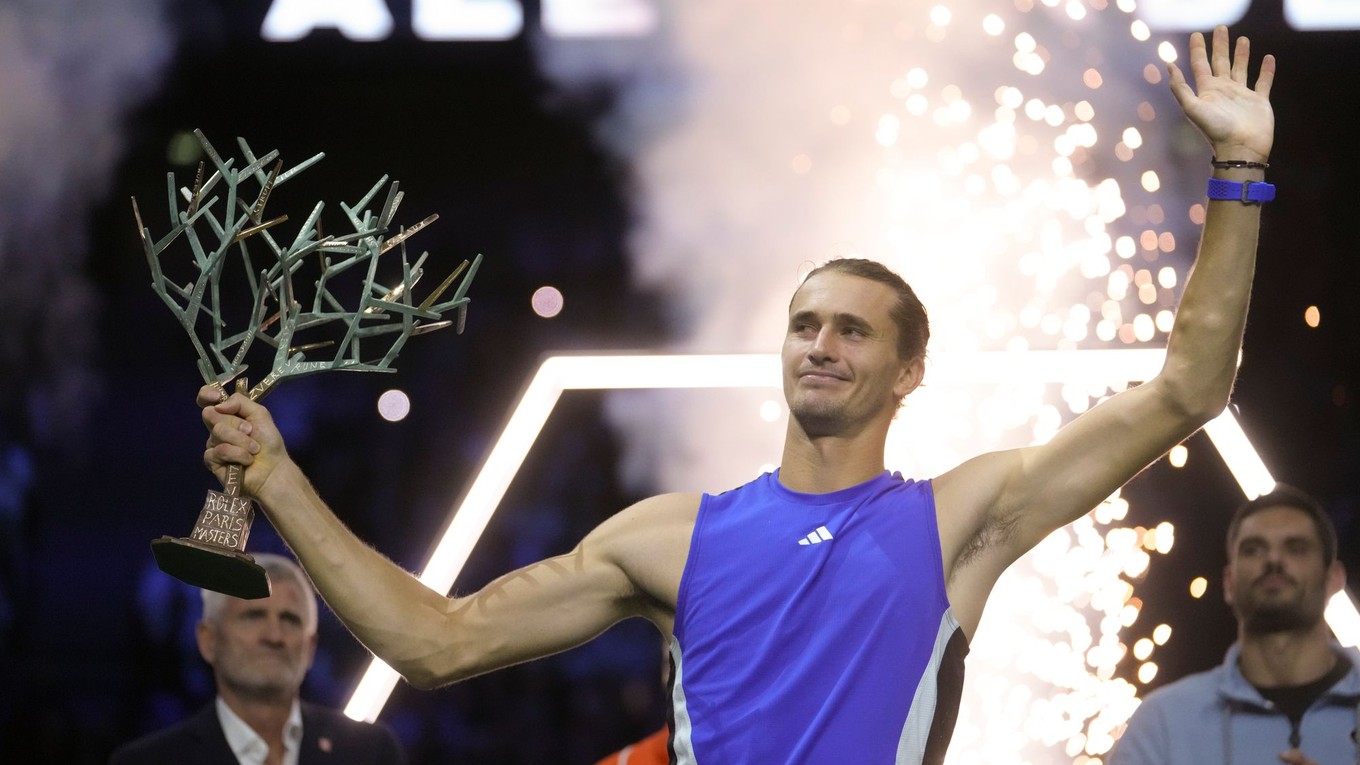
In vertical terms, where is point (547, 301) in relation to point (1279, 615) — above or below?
above

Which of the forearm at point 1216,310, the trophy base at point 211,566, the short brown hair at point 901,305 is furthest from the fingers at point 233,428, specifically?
the forearm at point 1216,310

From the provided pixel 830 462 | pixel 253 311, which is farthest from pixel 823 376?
pixel 253 311

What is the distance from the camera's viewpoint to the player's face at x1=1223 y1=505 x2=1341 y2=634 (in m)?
3.81

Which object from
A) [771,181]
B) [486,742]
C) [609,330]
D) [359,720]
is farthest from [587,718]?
[771,181]

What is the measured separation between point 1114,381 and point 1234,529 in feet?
2.88

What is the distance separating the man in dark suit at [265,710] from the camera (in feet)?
13.8

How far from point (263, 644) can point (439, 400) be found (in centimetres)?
122

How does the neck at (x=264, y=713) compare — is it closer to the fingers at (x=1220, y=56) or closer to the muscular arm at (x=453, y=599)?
the muscular arm at (x=453, y=599)

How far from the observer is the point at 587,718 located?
16.8 ft

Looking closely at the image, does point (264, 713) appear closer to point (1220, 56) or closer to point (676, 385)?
point (676, 385)

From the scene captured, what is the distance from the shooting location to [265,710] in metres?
4.24

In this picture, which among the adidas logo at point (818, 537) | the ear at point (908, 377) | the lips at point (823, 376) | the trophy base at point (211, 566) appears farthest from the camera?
the ear at point (908, 377)

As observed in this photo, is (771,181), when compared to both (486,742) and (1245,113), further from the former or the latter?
(1245,113)

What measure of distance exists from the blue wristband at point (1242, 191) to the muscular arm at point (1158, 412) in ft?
0.04
